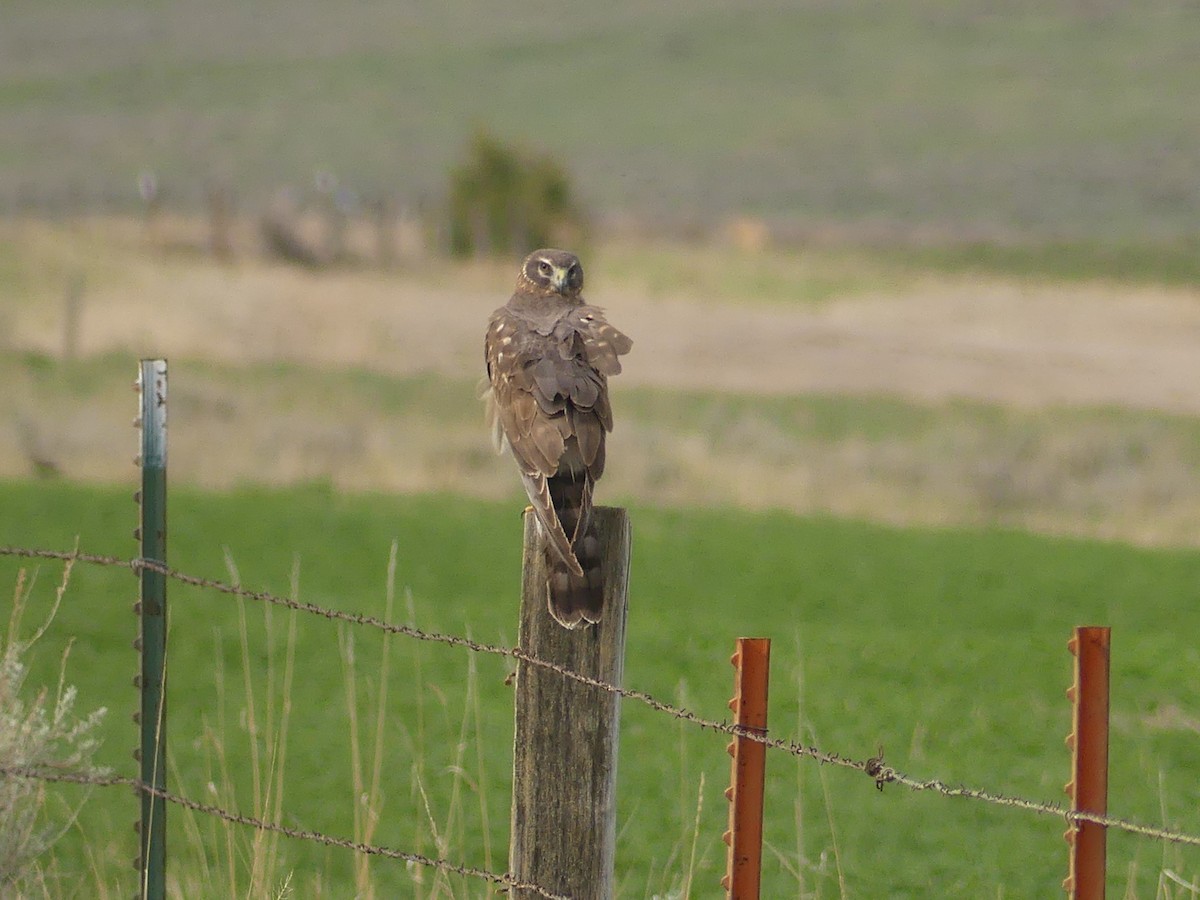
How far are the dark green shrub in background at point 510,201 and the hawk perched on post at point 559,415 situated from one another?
138 ft

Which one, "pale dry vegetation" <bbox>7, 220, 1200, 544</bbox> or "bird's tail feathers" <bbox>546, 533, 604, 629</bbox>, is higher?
"pale dry vegetation" <bbox>7, 220, 1200, 544</bbox>

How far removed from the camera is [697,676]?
32.7ft

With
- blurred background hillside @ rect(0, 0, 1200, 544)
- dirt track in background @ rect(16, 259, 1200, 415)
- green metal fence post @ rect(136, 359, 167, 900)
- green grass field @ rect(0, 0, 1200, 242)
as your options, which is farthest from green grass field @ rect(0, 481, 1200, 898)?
green grass field @ rect(0, 0, 1200, 242)

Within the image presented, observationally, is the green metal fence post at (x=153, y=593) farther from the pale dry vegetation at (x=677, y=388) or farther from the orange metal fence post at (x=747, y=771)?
the pale dry vegetation at (x=677, y=388)

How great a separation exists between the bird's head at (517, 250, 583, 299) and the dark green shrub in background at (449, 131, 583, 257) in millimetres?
41421

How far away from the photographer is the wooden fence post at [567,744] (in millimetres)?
3764

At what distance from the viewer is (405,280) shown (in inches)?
1654

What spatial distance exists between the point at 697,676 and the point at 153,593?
546cm

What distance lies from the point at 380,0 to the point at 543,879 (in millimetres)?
147630

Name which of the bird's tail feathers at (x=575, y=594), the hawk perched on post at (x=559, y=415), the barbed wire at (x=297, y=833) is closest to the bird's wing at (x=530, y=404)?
the hawk perched on post at (x=559, y=415)

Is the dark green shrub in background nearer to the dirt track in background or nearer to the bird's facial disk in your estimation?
the dirt track in background

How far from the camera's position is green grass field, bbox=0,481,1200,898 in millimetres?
7176

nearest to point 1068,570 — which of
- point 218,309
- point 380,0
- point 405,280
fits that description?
point 218,309

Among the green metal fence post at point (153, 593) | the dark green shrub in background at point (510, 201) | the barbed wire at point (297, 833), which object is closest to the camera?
the barbed wire at point (297, 833)
